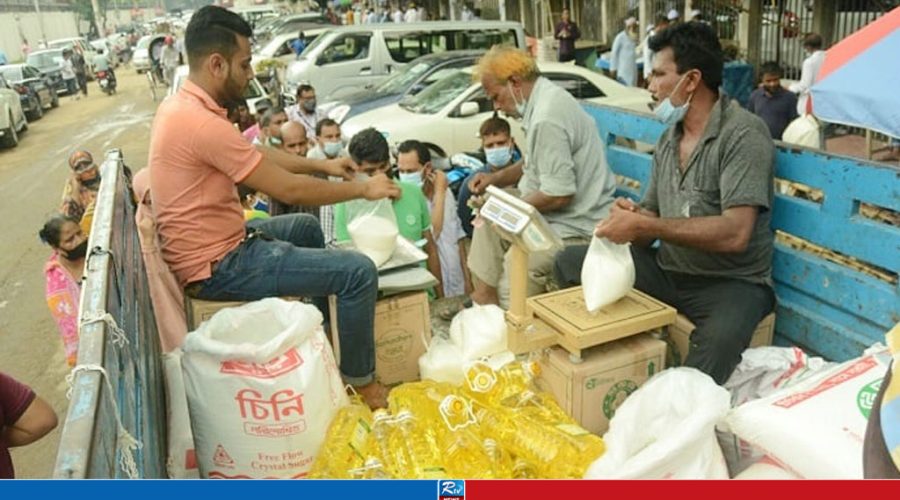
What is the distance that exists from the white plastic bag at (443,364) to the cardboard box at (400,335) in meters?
0.10

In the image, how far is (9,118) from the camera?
15.4 metres

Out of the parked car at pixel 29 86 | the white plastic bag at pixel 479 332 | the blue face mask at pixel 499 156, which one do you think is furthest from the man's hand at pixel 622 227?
the parked car at pixel 29 86

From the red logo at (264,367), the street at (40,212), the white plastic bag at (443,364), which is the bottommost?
the street at (40,212)

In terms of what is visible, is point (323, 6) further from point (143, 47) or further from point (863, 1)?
point (863, 1)


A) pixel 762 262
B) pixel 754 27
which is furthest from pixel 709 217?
pixel 754 27

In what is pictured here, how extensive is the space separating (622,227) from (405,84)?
7.84m

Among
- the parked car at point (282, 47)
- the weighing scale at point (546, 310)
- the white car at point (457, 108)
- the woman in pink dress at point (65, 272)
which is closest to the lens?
the weighing scale at point (546, 310)

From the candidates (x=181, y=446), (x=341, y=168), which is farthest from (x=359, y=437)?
(x=341, y=168)

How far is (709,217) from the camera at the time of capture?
2729 millimetres

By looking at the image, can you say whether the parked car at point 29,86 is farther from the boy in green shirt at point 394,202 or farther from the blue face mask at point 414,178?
the boy in green shirt at point 394,202

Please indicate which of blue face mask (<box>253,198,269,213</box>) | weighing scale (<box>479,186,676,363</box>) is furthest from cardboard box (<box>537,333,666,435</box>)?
Answer: blue face mask (<box>253,198,269,213</box>)

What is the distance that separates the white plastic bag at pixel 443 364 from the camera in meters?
3.15

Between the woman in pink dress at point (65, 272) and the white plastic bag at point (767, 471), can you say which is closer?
the white plastic bag at point (767, 471)

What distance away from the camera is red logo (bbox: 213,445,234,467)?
2396 millimetres
